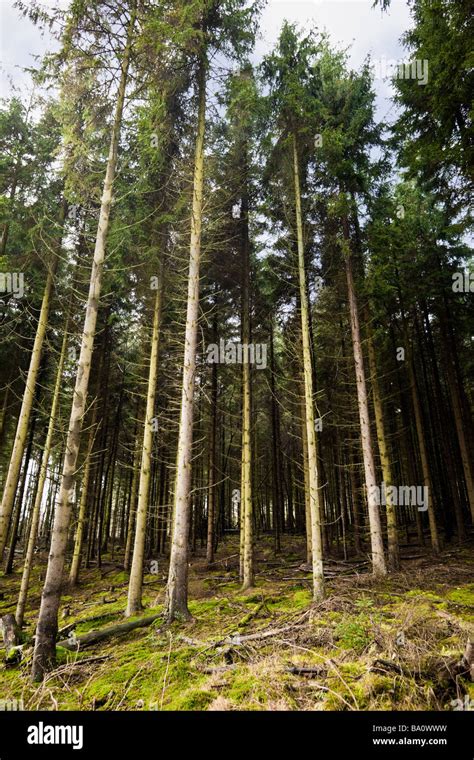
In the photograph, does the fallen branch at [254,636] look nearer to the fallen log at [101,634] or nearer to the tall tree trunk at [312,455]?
the tall tree trunk at [312,455]

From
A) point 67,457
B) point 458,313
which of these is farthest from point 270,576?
point 458,313

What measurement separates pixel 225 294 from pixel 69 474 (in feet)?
33.6

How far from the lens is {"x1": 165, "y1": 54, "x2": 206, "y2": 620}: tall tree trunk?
23.7 ft

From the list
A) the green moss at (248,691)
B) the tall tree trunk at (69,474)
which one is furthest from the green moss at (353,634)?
the tall tree trunk at (69,474)

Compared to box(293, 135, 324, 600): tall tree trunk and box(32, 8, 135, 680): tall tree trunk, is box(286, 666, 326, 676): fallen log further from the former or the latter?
box(293, 135, 324, 600): tall tree trunk

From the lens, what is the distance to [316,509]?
8375 mm

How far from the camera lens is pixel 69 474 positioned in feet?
18.9

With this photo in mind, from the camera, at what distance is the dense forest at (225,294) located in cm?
488

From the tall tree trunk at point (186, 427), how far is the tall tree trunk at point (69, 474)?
7.33 ft

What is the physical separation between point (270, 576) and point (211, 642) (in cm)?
719

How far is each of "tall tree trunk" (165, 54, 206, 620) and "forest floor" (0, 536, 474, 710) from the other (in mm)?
627

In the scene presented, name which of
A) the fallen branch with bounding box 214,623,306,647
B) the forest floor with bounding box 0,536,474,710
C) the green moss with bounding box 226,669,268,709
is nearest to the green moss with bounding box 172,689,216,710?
the forest floor with bounding box 0,536,474,710
